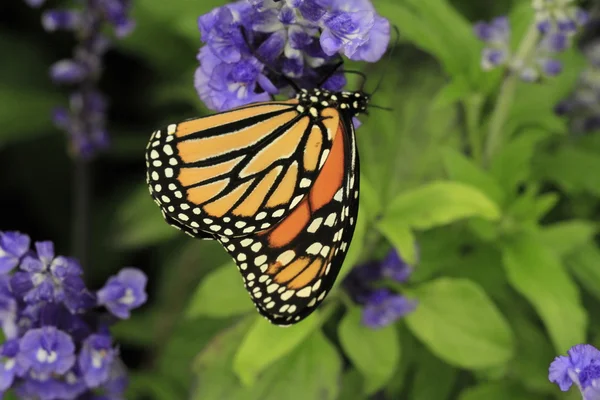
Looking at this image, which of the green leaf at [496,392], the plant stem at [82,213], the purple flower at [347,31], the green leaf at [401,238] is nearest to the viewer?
the purple flower at [347,31]

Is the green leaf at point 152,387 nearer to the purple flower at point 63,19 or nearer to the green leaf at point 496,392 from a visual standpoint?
the green leaf at point 496,392

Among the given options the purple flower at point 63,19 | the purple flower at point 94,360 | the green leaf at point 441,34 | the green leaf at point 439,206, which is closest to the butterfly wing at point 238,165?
the purple flower at point 94,360

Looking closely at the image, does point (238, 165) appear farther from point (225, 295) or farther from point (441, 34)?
point (441, 34)

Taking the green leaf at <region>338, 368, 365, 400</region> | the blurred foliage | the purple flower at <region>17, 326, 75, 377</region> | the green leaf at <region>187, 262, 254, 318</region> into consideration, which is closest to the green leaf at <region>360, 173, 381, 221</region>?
the blurred foliage

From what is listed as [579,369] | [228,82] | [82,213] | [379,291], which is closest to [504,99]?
[379,291]

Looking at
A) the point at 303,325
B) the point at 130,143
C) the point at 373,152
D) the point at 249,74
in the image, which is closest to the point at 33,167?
the point at 130,143

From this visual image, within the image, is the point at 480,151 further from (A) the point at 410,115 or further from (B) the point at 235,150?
(B) the point at 235,150
